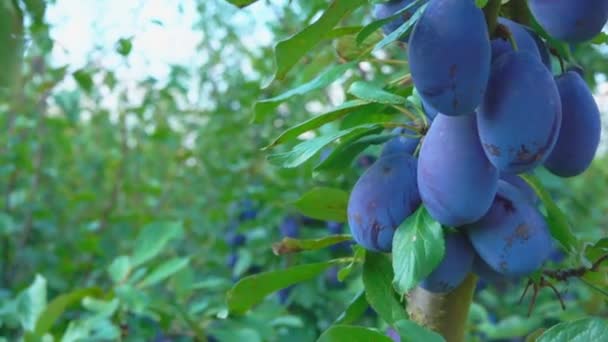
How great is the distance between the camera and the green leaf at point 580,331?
1.41ft

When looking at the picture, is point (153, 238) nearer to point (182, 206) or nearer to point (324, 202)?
point (324, 202)

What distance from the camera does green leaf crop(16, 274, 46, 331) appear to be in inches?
38.8

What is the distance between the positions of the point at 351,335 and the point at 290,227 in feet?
3.38

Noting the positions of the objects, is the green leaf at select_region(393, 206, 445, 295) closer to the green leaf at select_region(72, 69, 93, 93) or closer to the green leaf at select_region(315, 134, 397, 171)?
the green leaf at select_region(315, 134, 397, 171)

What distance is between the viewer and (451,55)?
0.42 meters

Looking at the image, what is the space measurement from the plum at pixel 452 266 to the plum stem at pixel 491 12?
134mm

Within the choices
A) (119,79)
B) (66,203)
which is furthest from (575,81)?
(66,203)

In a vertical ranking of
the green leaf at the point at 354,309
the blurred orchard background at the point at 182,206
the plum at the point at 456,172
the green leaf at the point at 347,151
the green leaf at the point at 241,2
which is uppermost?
the green leaf at the point at 241,2

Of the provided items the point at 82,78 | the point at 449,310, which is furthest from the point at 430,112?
the point at 82,78

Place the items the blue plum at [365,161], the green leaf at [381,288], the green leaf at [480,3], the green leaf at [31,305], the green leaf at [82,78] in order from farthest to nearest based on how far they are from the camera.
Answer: the blue plum at [365,161], the green leaf at [82,78], the green leaf at [31,305], the green leaf at [381,288], the green leaf at [480,3]

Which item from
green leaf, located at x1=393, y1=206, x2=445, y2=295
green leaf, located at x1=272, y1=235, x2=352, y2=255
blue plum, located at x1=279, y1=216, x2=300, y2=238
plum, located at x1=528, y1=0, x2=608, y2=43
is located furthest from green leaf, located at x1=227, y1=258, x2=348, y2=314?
blue plum, located at x1=279, y1=216, x2=300, y2=238

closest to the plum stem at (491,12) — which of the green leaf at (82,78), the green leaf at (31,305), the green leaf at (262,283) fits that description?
the green leaf at (262,283)

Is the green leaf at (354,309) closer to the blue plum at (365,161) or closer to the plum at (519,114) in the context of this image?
the plum at (519,114)

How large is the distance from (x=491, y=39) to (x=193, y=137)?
2286 millimetres
